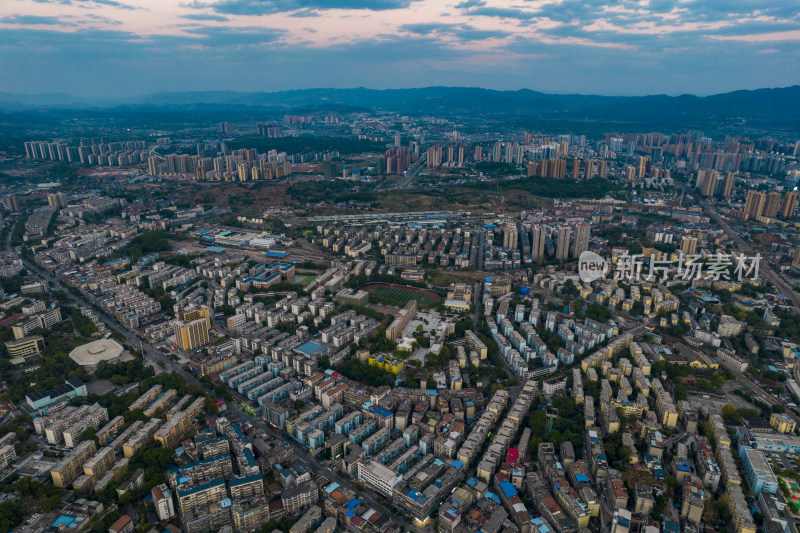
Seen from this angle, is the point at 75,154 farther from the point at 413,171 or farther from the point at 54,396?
the point at 54,396

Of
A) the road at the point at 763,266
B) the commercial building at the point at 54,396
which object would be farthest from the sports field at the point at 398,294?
the road at the point at 763,266

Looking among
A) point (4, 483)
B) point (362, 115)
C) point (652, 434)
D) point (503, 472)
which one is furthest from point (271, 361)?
point (362, 115)

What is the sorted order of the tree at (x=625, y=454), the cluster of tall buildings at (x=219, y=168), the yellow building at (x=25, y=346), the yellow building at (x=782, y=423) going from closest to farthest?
the tree at (x=625, y=454) < the yellow building at (x=782, y=423) < the yellow building at (x=25, y=346) < the cluster of tall buildings at (x=219, y=168)

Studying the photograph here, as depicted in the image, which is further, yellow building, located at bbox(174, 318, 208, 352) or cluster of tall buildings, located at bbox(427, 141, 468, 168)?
cluster of tall buildings, located at bbox(427, 141, 468, 168)

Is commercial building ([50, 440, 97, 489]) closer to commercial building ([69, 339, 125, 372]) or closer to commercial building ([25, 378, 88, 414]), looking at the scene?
commercial building ([25, 378, 88, 414])

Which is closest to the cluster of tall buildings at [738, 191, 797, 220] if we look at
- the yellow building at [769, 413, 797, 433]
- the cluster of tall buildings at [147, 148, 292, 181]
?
the yellow building at [769, 413, 797, 433]

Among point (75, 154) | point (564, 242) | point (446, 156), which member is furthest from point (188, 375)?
point (75, 154)

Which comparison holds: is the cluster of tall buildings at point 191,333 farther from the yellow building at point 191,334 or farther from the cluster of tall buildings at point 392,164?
the cluster of tall buildings at point 392,164
